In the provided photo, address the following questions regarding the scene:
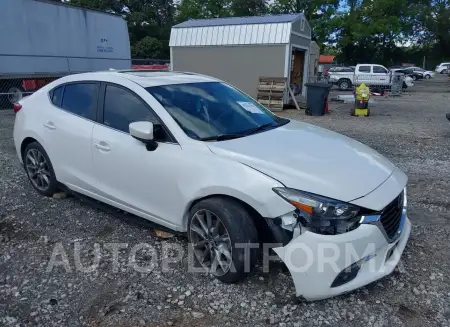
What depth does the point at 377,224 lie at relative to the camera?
8.41 feet

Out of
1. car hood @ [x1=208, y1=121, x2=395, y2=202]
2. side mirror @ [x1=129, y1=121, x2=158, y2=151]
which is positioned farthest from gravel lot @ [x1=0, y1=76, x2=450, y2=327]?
side mirror @ [x1=129, y1=121, x2=158, y2=151]

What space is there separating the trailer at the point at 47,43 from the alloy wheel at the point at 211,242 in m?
10.8

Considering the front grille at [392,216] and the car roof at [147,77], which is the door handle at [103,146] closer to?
the car roof at [147,77]

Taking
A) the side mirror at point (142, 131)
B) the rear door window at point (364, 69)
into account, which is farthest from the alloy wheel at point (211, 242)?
the rear door window at point (364, 69)

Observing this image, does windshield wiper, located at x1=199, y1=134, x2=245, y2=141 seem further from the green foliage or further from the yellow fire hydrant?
the green foliage

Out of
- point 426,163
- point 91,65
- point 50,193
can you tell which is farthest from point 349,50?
point 50,193

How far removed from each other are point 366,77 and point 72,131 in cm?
2372

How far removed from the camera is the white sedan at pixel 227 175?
8.27 ft

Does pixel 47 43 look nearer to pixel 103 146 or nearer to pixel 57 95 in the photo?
pixel 57 95

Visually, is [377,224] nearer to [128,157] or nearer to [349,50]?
[128,157]

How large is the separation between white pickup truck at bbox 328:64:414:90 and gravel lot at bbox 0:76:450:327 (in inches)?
846

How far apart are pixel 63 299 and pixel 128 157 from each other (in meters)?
1.24

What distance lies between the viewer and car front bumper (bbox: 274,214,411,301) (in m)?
2.46

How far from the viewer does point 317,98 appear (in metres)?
12.7
